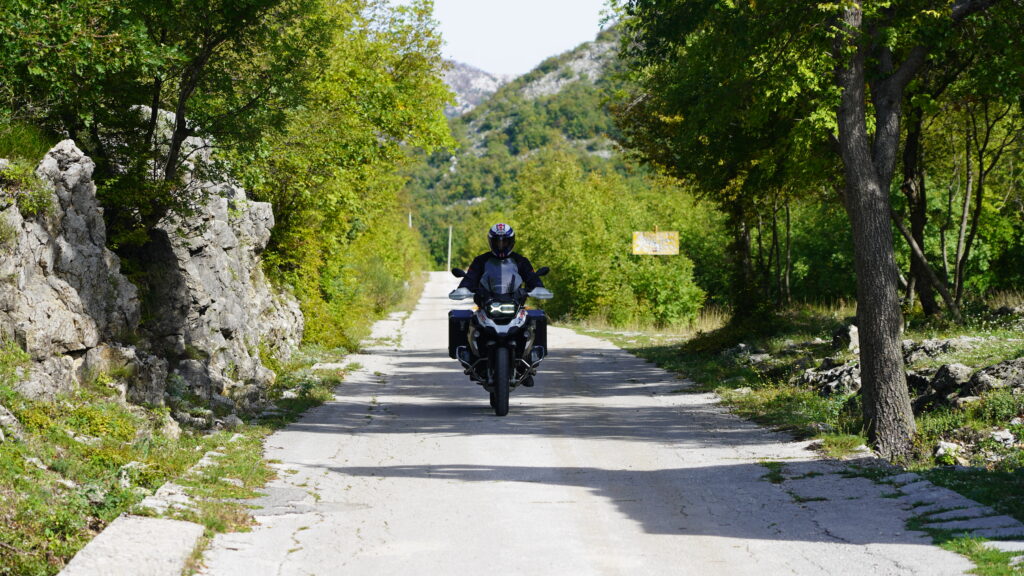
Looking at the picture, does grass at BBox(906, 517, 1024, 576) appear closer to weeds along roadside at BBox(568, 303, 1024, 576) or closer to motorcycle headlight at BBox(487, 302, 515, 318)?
weeds along roadside at BBox(568, 303, 1024, 576)

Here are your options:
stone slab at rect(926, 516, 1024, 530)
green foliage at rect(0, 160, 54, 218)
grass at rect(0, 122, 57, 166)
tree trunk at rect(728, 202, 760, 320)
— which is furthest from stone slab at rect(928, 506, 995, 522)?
tree trunk at rect(728, 202, 760, 320)

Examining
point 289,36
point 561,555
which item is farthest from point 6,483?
point 289,36

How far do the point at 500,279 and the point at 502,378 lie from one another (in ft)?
4.71

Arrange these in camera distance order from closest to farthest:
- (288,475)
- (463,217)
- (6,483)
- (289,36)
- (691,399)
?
1. (6,483)
2. (288,475)
3. (289,36)
4. (691,399)
5. (463,217)

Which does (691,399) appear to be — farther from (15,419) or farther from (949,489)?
(15,419)

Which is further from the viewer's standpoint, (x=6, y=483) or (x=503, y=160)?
(x=503, y=160)

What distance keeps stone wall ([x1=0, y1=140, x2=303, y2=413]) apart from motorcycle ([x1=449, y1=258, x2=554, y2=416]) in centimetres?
305

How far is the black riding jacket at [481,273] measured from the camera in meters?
13.6

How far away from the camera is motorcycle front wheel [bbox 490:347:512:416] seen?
12.7 meters

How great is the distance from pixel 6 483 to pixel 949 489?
703 cm

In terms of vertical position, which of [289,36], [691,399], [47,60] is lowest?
[691,399]

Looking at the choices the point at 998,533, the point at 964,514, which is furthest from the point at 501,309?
the point at 998,533

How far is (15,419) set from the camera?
7.96 meters

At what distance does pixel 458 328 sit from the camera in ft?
45.1
